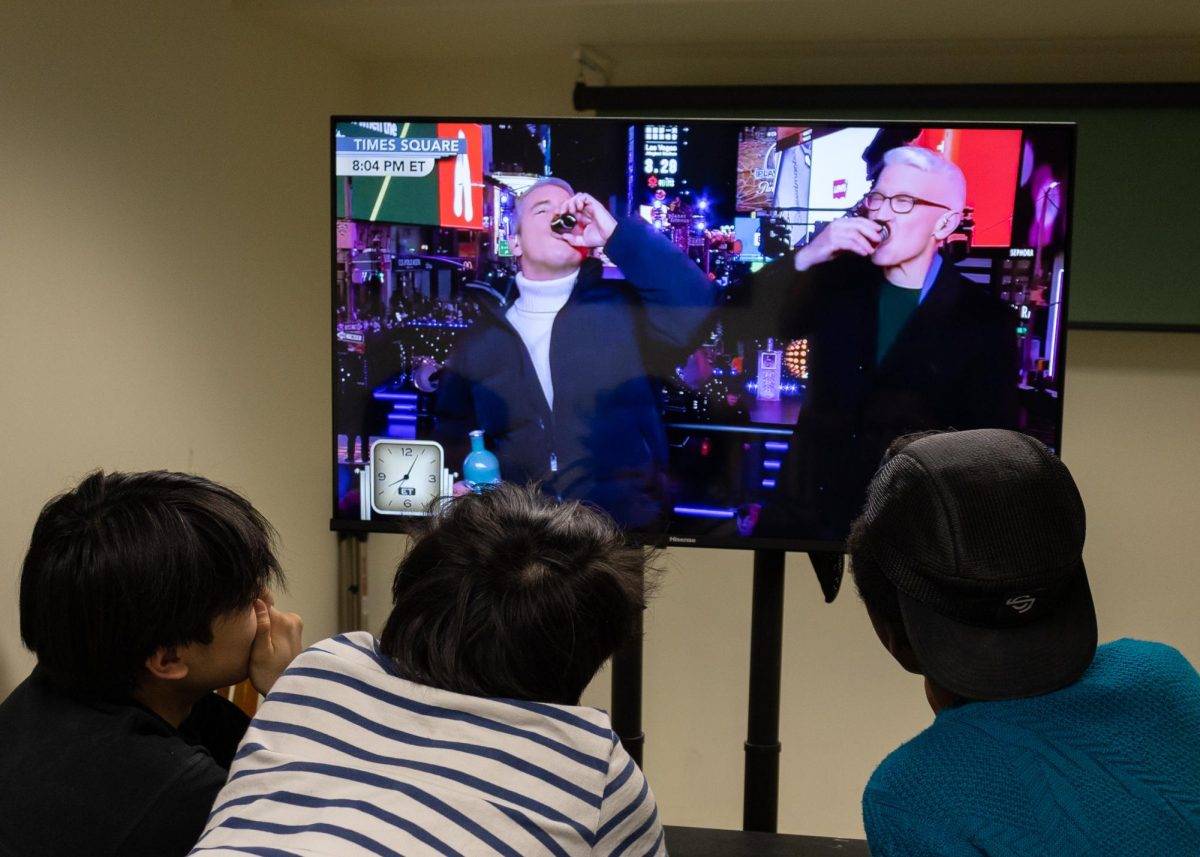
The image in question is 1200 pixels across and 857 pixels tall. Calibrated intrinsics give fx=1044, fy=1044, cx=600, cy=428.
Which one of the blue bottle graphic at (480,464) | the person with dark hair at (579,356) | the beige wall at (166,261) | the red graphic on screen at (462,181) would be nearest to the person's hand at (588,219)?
the person with dark hair at (579,356)

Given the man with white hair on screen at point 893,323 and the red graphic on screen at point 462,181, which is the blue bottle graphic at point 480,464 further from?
the man with white hair on screen at point 893,323

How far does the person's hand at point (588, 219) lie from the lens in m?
1.65

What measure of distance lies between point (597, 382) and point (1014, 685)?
0.87 metres

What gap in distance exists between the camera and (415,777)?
0.92m

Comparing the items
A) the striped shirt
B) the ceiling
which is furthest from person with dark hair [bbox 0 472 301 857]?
the ceiling

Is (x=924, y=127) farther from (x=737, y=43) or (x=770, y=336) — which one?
(x=737, y=43)

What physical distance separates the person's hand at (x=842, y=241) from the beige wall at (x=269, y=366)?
1439 mm

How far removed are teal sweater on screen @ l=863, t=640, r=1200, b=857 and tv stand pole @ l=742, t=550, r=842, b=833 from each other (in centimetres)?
78

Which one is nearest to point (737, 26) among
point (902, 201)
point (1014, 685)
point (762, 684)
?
point (902, 201)

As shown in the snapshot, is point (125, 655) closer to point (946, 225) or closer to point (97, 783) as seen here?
point (97, 783)

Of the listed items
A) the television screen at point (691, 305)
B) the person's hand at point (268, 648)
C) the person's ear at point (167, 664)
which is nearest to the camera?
the person's ear at point (167, 664)

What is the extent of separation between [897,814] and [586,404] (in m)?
0.89

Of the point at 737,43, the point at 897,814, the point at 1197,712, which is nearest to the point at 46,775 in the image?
the point at 897,814

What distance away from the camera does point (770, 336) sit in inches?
65.1
